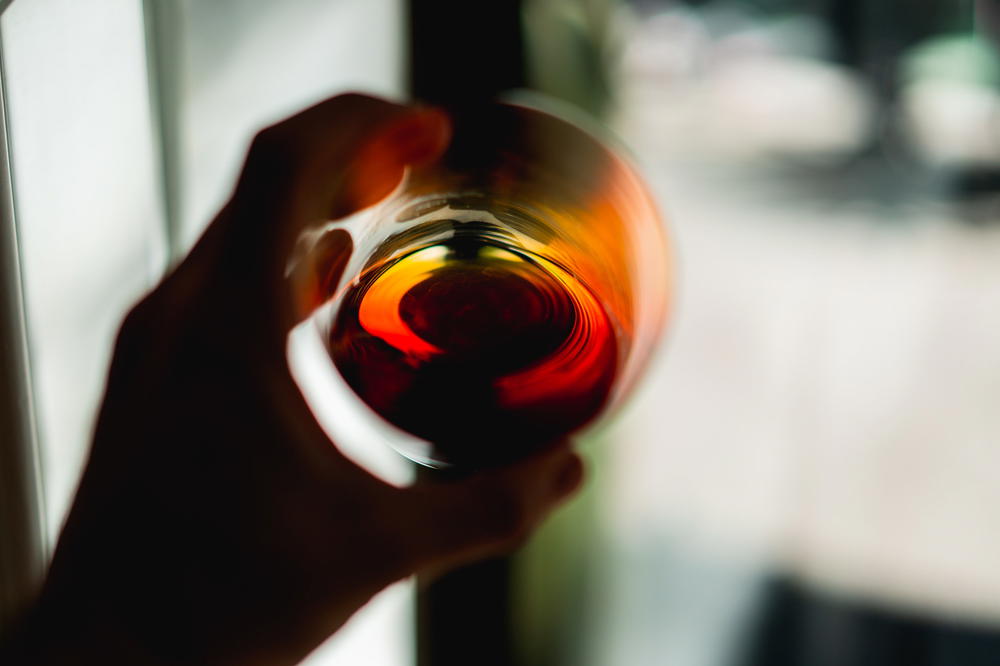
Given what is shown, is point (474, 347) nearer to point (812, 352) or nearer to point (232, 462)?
point (232, 462)

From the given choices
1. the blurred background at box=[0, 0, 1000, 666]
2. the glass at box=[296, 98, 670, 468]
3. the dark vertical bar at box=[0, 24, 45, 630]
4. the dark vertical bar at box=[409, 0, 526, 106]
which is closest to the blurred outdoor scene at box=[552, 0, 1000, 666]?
the blurred background at box=[0, 0, 1000, 666]

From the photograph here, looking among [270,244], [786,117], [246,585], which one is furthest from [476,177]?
[786,117]

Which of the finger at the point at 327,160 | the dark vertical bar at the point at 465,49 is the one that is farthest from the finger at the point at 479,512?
the dark vertical bar at the point at 465,49

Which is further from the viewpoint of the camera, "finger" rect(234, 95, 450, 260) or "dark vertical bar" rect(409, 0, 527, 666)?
"dark vertical bar" rect(409, 0, 527, 666)

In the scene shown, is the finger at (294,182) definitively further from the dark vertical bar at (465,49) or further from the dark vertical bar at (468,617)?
the dark vertical bar at (468,617)

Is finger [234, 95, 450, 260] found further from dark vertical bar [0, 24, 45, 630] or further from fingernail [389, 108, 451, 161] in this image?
dark vertical bar [0, 24, 45, 630]

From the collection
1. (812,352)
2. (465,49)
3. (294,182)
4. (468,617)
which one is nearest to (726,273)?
(812,352)

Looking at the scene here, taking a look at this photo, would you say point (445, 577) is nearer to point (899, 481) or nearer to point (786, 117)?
point (899, 481)
